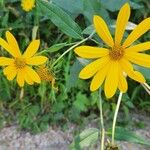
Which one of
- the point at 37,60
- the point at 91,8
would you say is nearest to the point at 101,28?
the point at 37,60

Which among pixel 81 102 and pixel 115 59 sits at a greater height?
pixel 115 59

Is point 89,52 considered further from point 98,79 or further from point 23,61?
point 23,61

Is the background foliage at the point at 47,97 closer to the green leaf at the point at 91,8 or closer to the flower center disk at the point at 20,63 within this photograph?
the green leaf at the point at 91,8

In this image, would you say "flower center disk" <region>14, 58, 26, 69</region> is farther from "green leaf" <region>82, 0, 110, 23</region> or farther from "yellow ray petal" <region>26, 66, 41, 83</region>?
"green leaf" <region>82, 0, 110, 23</region>

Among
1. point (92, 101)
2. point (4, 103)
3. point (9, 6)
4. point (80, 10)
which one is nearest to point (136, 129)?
point (92, 101)

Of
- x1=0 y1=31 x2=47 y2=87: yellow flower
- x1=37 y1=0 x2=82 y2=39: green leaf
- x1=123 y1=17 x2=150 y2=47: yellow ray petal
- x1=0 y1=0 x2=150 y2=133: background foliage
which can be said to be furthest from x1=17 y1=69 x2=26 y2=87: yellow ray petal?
x1=0 y1=0 x2=150 y2=133: background foliage

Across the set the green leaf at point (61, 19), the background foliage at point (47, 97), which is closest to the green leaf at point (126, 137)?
the green leaf at point (61, 19)
